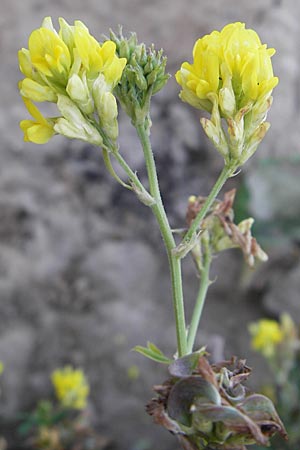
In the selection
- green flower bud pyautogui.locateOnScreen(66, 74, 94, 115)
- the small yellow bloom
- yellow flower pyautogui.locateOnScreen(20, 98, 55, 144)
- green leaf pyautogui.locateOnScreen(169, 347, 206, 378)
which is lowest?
green leaf pyautogui.locateOnScreen(169, 347, 206, 378)

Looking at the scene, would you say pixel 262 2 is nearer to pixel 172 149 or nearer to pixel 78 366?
pixel 172 149

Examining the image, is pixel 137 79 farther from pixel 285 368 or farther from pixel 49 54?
pixel 285 368

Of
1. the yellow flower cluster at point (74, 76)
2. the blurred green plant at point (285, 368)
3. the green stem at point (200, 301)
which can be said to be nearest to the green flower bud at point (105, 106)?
the yellow flower cluster at point (74, 76)

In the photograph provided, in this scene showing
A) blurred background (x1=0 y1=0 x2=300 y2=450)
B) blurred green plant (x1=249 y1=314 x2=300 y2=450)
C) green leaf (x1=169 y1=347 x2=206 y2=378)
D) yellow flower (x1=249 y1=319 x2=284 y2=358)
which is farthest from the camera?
blurred background (x1=0 y1=0 x2=300 y2=450)

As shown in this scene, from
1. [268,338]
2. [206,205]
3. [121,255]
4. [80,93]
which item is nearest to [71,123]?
[80,93]

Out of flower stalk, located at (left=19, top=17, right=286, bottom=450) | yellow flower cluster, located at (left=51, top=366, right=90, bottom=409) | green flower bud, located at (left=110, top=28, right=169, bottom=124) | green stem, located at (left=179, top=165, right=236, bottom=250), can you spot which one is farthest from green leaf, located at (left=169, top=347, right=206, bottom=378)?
yellow flower cluster, located at (left=51, top=366, right=90, bottom=409)

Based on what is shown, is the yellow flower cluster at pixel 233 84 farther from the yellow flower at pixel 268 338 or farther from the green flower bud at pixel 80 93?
the yellow flower at pixel 268 338

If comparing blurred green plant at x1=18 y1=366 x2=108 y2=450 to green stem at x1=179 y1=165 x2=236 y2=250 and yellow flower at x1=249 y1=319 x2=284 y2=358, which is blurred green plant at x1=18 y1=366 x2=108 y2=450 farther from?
green stem at x1=179 y1=165 x2=236 y2=250
